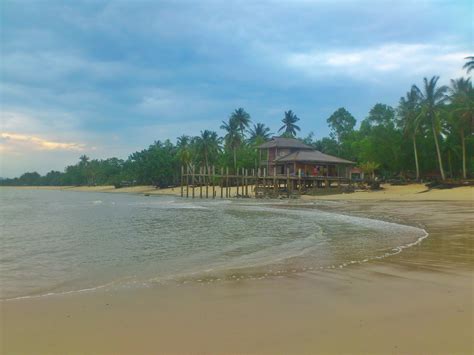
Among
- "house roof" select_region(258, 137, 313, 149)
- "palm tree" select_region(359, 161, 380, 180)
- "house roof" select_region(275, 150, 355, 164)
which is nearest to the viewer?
"house roof" select_region(275, 150, 355, 164)

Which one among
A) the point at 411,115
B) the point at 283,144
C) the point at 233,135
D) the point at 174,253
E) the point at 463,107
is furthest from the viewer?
the point at 233,135

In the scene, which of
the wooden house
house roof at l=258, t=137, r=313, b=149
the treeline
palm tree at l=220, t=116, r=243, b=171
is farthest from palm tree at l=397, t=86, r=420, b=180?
palm tree at l=220, t=116, r=243, b=171

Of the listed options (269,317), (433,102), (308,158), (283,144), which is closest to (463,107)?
(433,102)

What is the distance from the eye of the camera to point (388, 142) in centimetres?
5834

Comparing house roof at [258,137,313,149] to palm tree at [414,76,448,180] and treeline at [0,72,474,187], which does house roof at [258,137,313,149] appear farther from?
palm tree at [414,76,448,180]

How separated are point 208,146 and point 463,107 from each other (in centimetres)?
5122

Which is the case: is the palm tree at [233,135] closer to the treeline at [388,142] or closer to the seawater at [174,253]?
the treeline at [388,142]

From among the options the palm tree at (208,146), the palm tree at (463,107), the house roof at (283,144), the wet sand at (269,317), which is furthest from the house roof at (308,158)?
the wet sand at (269,317)

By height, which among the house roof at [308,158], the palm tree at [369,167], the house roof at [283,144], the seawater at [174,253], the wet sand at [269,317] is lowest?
the seawater at [174,253]

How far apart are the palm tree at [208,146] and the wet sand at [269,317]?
3129 inches

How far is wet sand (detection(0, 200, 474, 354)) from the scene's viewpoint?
15.0ft

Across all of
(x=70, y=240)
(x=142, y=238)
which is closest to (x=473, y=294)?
(x=142, y=238)

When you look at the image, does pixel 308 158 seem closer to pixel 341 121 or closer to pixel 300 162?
pixel 300 162

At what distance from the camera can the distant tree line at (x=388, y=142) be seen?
50.3 meters
